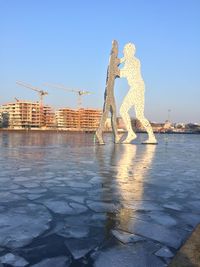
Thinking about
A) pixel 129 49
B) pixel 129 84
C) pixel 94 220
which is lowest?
pixel 94 220

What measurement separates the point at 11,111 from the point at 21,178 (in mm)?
152055

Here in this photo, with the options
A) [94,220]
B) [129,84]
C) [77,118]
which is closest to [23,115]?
[77,118]

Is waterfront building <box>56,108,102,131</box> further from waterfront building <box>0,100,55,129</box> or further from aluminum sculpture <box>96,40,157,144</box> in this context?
aluminum sculpture <box>96,40,157,144</box>

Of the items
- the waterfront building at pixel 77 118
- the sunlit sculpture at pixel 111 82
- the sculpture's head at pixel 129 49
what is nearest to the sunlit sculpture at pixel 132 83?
the sculpture's head at pixel 129 49

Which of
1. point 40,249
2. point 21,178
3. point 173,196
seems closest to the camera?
point 40,249

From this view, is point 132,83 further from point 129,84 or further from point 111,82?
point 111,82

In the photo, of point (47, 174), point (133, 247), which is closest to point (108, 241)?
point (133, 247)

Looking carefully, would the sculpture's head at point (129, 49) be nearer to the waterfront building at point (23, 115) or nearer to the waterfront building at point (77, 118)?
the waterfront building at point (23, 115)

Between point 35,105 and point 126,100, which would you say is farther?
point 35,105

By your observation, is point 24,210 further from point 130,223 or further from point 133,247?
point 133,247

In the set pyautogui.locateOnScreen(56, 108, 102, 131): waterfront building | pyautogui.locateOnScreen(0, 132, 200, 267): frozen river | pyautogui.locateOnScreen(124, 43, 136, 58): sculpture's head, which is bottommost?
pyautogui.locateOnScreen(0, 132, 200, 267): frozen river

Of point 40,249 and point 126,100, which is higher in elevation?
point 126,100

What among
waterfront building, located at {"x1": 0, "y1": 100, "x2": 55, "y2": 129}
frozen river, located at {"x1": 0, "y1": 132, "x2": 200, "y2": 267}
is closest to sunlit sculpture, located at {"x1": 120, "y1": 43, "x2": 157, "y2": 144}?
frozen river, located at {"x1": 0, "y1": 132, "x2": 200, "y2": 267}

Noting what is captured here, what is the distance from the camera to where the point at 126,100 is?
33375 millimetres
